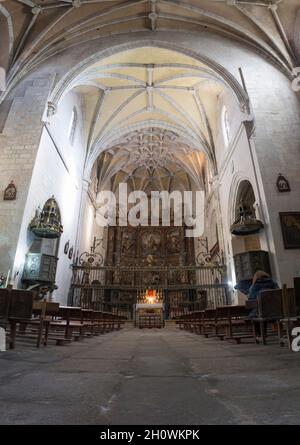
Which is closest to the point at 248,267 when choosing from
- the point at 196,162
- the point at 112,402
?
the point at 112,402

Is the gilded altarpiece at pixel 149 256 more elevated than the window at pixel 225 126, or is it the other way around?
the window at pixel 225 126

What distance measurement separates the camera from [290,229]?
815 cm

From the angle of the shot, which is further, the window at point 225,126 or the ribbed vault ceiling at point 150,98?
the window at point 225,126

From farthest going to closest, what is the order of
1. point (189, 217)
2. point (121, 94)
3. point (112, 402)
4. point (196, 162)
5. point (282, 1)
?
point (189, 217)
point (196, 162)
point (121, 94)
point (282, 1)
point (112, 402)

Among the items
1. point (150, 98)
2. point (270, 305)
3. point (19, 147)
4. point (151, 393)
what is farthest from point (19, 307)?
point (150, 98)

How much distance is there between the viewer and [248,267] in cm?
859

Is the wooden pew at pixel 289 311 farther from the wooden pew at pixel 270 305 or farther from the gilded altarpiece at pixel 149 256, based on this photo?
the gilded altarpiece at pixel 149 256

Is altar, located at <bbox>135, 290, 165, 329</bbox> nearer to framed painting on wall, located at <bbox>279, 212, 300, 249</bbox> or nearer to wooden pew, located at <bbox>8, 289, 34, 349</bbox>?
framed painting on wall, located at <bbox>279, 212, 300, 249</bbox>

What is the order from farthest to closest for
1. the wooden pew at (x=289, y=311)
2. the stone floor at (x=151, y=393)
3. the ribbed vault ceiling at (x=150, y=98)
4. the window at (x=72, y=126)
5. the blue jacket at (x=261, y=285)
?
the window at (x=72, y=126)
the ribbed vault ceiling at (x=150, y=98)
the blue jacket at (x=261, y=285)
the wooden pew at (x=289, y=311)
the stone floor at (x=151, y=393)

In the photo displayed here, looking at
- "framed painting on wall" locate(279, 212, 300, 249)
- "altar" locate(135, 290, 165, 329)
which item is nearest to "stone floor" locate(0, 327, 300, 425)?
"framed painting on wall" locate(279, 212, 300, 249)

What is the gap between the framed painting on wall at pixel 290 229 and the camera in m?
8.02

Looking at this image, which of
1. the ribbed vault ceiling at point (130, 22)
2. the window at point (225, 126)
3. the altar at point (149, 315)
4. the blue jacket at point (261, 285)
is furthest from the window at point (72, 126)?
the blue jacket at point (261, 285)

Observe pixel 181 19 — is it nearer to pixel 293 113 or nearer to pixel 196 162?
pixel 293 113

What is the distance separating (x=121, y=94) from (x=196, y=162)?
8503 millimetres
